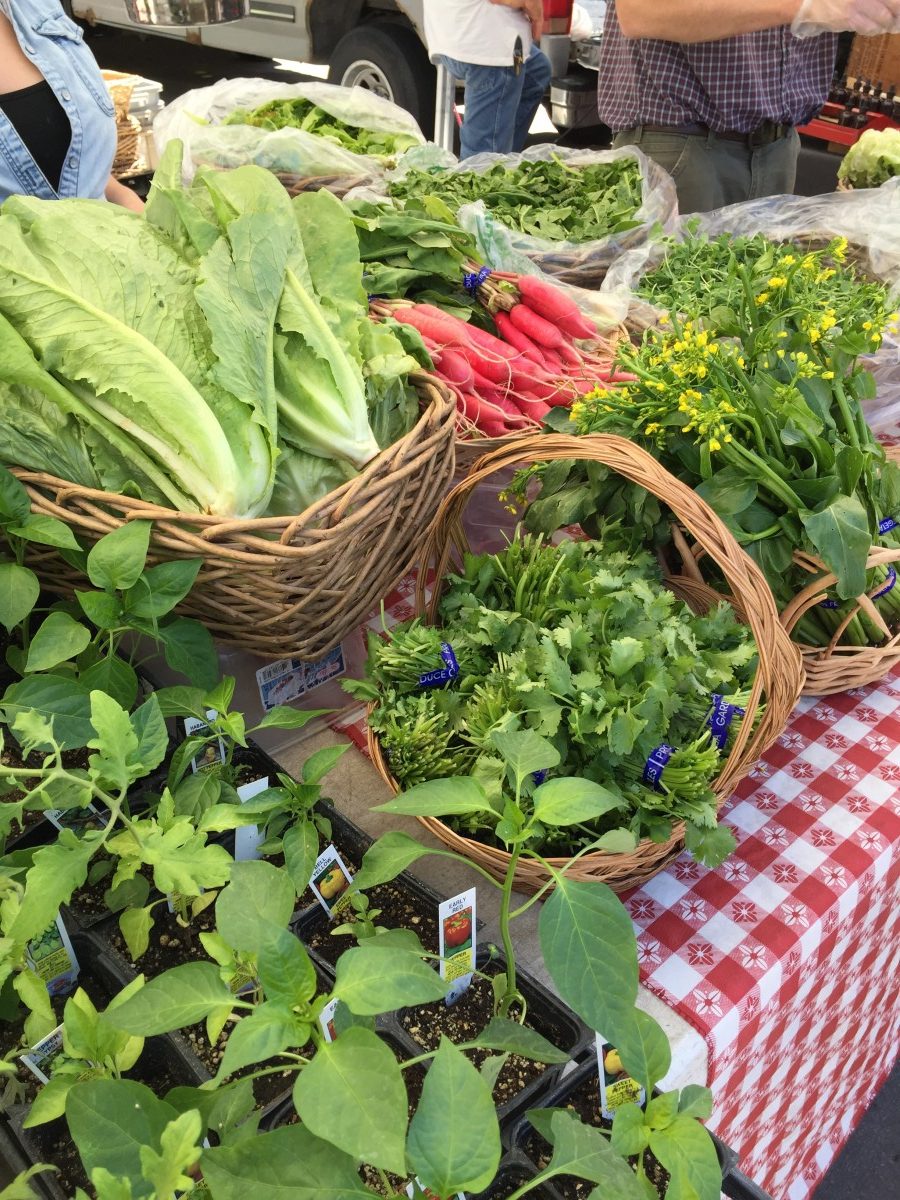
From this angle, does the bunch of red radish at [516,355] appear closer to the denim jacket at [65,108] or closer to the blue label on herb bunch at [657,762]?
the denim jacket at [65,108]

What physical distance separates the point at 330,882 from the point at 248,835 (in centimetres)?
9

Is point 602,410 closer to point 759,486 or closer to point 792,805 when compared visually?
point 759,486

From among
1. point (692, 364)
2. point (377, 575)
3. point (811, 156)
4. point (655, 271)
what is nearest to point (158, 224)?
point (377, 575)

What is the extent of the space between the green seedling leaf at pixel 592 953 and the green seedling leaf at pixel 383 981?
80 millimetres

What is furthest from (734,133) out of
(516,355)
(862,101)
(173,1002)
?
(862,101)

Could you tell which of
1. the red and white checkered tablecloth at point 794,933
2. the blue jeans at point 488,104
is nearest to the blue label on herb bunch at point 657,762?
the red and white checkered tablecloth at point 794,933

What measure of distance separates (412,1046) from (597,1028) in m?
0.22

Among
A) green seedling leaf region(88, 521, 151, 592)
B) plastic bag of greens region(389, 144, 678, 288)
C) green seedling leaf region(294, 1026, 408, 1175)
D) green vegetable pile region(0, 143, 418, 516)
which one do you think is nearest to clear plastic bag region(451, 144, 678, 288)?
plastic bag of greens region(389, 144, 678, 288)

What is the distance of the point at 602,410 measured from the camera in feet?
3.93

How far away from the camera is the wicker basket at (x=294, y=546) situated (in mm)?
937

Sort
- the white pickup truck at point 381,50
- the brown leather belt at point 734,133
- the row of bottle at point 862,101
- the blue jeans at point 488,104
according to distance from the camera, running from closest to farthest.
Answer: the brown leather belt at point 734,133, the blue jeans at point 488,104, the row of bottle at point 862,101, the white pickup truck at point 381,50

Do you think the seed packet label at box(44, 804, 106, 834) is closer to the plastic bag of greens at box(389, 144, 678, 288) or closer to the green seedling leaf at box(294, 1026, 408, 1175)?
the green seedling leaf at box(294, 1026, 408, 1175)

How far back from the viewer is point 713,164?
238cm

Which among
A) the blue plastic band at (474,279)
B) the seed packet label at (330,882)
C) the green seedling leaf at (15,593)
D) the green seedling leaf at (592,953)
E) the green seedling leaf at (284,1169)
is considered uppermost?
the blue plastic band at (474,279)
